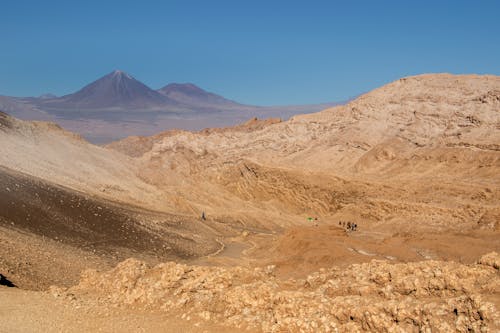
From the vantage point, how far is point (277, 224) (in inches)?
1334

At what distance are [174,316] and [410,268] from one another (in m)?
3.62

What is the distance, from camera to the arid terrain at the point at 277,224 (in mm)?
7746

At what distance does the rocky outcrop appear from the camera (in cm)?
653

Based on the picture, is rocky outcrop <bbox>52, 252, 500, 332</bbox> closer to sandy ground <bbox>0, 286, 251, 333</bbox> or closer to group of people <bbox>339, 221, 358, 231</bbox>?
sandy ground <bbox>0, 286, 251, 333</bbox>

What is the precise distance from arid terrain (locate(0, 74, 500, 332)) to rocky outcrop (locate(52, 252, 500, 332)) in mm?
28

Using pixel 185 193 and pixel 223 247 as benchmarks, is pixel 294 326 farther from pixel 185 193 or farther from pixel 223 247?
pixel 185 193

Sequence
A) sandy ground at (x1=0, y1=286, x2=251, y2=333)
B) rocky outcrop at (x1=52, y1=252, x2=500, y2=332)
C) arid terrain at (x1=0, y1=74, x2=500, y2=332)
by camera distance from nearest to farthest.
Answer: rocky outcrop at (x1=52, y1=252, x2=500, y2=332), sandy ground at (x1=0, y1=286, x2=251, y2=333), arid terrain at (x1=0, y1=74, x2=500, y2=332)

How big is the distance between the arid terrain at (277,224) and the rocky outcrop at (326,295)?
0.09ft

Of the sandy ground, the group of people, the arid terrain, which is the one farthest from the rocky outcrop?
the group of people

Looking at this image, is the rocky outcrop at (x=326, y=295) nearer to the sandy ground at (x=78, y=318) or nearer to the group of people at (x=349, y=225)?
the sandy ground at (x=78, y=318)

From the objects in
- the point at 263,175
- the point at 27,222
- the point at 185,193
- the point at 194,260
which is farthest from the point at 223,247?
the point at 263,175

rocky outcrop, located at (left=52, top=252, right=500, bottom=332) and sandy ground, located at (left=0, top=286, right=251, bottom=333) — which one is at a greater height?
rocky outcrop, located at (left=52, top=252, right=500, bottom=332)

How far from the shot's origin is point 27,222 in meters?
16.9

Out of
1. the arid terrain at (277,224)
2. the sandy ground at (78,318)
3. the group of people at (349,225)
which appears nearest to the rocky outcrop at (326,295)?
the arid terrain at (277,224)
